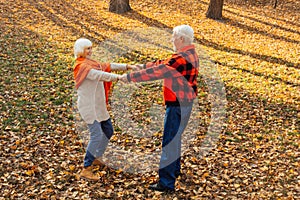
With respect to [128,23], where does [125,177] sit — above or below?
below

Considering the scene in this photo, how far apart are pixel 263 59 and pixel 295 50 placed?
1.90m

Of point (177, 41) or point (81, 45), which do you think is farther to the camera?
point (81, 45)

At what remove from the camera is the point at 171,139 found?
17.3 feet

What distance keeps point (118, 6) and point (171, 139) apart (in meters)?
13.1

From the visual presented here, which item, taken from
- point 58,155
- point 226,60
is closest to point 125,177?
point 58,155

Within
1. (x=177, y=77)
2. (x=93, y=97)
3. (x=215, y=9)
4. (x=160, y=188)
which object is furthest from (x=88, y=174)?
(x=215, y=9)

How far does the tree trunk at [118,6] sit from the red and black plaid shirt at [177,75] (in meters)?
12.9

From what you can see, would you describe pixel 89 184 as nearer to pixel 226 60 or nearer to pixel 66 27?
pixel 226 60

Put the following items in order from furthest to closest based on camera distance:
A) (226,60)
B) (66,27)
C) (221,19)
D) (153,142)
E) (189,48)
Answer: (221,19) < (66,27) < (226,60) < (153,142) < (189,48)

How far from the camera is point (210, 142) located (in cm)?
730

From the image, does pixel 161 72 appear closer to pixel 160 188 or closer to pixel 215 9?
pixel 160 188

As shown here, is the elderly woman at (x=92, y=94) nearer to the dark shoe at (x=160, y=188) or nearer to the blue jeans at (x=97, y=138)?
the blue jeans at (x=97, y=138)

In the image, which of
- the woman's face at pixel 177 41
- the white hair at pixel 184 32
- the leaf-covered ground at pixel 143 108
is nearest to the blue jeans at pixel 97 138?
the leaf-covered ground at pixel 143 108

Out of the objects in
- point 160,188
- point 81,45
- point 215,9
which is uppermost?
point 215,9
